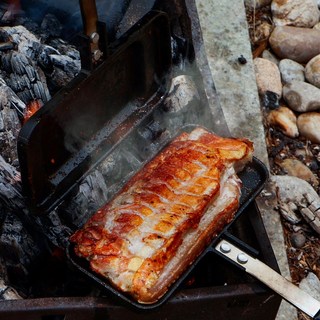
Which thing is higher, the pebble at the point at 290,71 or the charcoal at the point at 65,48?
the charcoal at the point at 65,48

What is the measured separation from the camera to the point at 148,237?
10.5 ft

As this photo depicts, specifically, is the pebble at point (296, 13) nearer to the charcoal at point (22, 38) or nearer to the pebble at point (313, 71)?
the pebble at point (313, 71)

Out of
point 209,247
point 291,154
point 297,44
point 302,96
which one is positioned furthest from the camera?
point 297,44

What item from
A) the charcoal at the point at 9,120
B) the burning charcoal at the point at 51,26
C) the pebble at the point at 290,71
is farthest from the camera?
the pebble at the point at 290,71

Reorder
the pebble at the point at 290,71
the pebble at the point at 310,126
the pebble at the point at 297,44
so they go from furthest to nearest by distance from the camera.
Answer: the pebble at the point at 297,44 < the pebble at the point at 290,71 < the pebble at the point at 310,126

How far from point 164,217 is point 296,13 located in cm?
382

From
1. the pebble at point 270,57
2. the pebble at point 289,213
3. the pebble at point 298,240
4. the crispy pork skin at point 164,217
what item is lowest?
the pebble at point 298,240

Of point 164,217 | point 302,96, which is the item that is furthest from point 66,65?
point 302,96

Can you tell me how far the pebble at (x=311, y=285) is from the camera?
14.6 ft

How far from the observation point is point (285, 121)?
5.51 meters

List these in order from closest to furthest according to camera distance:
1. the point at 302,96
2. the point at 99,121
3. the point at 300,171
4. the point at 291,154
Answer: the point at 99,121 → the point at 300,171 → the point at 291,154 → the point at 302,96

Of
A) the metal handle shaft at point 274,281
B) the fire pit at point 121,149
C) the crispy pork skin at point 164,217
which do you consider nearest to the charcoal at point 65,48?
the fire pit at point 121,149

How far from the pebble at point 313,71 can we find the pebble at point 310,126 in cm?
40

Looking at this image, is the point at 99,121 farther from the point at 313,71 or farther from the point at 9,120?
the point at 313,71
